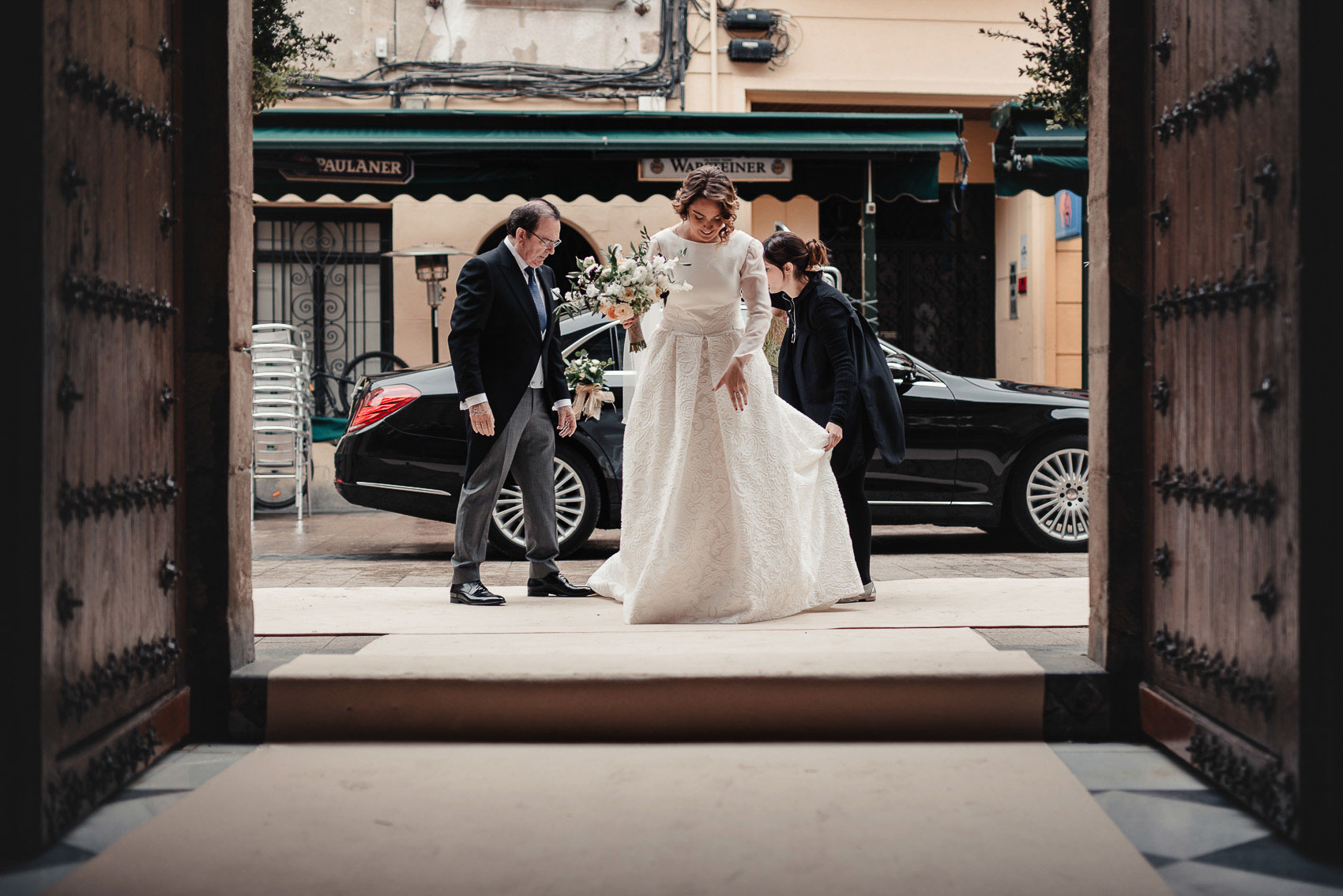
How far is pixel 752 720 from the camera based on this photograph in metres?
3.87

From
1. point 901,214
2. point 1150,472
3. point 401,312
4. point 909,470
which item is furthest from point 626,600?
point 901,214

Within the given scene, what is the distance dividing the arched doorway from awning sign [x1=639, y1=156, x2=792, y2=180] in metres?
3.34

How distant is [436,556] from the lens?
8867mm

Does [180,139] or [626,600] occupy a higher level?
[180,139]

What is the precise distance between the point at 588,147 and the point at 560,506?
12.1ft

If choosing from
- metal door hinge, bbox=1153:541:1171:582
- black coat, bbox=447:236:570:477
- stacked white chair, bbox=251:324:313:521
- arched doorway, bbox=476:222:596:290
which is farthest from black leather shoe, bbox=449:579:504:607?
arched doorway, bbox=476:222:596:290

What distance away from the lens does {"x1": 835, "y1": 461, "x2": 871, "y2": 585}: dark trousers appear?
588 centimetres

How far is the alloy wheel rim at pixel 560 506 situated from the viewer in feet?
26.5

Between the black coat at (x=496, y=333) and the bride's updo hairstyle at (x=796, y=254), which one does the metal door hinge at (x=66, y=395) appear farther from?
the bride's updo hairstyle at (x=796, y=254)

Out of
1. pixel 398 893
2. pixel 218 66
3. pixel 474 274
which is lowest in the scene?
pixel 398 893

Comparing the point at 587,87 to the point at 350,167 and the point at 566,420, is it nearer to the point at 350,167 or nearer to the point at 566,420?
the point at 350,167

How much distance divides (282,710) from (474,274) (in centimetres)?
246

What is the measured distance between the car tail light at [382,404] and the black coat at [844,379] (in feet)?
10.1

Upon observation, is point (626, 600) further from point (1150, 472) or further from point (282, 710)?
point (1150, 472)
